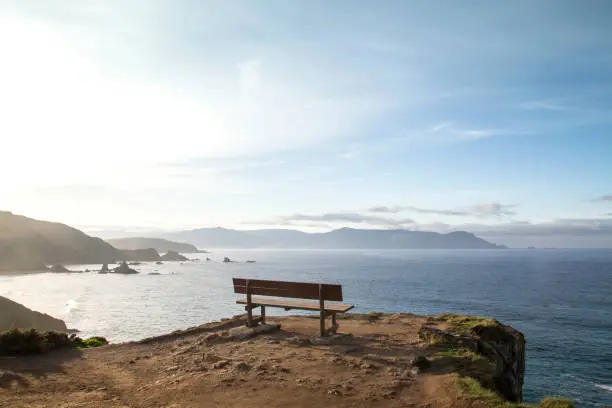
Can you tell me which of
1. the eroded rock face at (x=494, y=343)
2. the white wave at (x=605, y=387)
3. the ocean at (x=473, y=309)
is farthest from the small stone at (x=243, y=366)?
the white wave at (x=605, y=387)

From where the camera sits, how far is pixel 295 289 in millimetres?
11750

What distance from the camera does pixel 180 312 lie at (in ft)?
176

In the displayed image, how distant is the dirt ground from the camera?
6.82 m

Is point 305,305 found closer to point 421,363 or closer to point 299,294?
point 299,294

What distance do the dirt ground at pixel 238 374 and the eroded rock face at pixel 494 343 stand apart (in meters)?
0.73

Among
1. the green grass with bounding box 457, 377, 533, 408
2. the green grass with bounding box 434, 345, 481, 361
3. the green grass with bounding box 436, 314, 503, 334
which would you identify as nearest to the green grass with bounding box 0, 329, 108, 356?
the green grass with bounding box 434, 345, 481, 361

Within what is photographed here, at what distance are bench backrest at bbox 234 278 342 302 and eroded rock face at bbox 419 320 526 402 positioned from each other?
2.74 metres

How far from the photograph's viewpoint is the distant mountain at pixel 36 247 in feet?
468

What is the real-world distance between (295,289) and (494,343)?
6.53 meters

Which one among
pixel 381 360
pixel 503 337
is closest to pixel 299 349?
pixel 381 360

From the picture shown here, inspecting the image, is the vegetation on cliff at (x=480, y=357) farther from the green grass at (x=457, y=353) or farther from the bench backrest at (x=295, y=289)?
the bench backrest at (x=295, y=289)

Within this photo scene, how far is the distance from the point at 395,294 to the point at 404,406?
2399 inches

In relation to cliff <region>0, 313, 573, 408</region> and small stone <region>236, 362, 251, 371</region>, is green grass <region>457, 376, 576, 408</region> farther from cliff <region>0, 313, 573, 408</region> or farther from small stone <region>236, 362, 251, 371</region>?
small stone <region>236, 362, 251, 371</region>

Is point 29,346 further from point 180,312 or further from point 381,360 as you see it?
point 180,312
